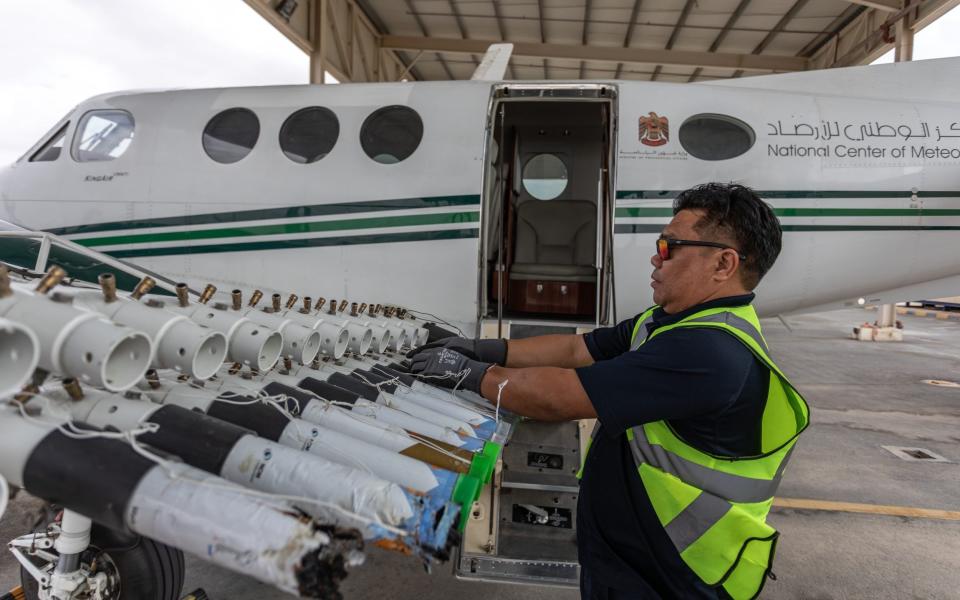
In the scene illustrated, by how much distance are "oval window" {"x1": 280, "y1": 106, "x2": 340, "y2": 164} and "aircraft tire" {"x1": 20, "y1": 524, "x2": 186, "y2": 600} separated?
3374 mm

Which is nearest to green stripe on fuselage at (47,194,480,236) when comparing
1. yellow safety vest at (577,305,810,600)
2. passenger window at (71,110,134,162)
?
passenger window at (71,110,134,162)

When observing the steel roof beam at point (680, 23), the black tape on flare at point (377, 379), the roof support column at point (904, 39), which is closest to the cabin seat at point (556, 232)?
the black tape on flare at point (377, 379)

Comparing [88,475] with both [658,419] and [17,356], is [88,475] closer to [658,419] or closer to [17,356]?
[17,356]

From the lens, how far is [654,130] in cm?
457

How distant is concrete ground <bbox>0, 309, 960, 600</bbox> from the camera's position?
309 cm

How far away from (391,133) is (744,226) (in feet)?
11.8

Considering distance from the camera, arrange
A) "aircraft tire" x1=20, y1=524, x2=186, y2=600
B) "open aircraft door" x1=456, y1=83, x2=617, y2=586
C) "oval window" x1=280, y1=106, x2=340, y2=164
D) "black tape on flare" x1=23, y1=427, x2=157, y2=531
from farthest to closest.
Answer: "oval window" x1=280, y1=106, x2=340, y2=164, "open aircraft door" x1=456, y1=83, x2=617, y2=586, "aircraft tire" x1=20, y1=524, x2=186, y2=600, "black tape on flare" x1=23, y1=427, x2=157, y2=531

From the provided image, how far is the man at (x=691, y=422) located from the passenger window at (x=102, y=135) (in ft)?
16.4

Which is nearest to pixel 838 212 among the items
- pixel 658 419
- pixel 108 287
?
pixel 658 419

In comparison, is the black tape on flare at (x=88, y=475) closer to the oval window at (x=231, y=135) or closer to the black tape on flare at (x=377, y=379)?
the black tape on flare at (x=377, y=379)

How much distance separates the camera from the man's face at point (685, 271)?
180 centimetres

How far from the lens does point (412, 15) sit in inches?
533

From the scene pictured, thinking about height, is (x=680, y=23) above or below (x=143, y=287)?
above

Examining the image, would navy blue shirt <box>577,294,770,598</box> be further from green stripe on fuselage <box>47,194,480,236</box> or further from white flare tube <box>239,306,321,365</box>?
green stripe on fuselage <box>47,194,480,236</box>
